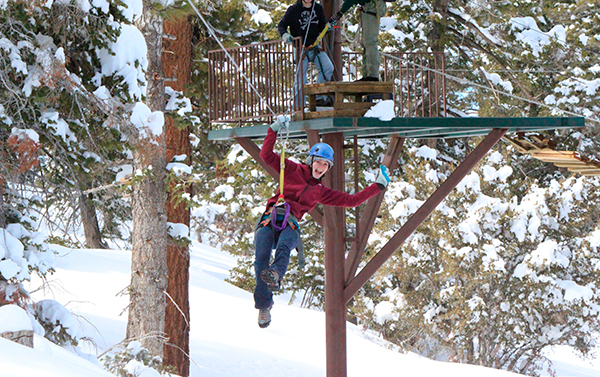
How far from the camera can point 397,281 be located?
18.3 metres

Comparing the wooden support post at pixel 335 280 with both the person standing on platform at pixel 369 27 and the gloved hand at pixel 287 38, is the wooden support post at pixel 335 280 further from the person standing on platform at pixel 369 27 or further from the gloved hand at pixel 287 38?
the gloved hand at pixel 287 38

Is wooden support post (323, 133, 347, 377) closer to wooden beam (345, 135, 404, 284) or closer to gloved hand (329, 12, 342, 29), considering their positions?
wooden beam (345, 135, 404, 284)

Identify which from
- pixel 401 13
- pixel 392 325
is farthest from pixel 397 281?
pixel 401 13

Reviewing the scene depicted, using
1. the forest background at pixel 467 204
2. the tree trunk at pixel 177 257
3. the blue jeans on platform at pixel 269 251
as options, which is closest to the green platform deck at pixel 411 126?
the blue jeans on platform at pixel 269 251

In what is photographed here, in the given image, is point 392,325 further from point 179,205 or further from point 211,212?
point 179,205

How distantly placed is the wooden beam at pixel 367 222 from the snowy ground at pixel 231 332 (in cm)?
315

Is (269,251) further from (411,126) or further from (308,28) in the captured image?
(308,28)

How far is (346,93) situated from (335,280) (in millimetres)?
2329

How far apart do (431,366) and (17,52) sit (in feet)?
31.1

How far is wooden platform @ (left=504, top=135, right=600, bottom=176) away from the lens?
8.66 m

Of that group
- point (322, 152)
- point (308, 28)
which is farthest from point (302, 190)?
point (308, 28)

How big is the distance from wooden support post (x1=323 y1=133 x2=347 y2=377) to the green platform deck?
0.57m

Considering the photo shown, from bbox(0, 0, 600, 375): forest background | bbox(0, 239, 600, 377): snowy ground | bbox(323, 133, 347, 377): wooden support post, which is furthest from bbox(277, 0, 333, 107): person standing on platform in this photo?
bbox(0, 239, 600, 377): snowy ground

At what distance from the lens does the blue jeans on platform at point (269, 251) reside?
5.64m
